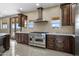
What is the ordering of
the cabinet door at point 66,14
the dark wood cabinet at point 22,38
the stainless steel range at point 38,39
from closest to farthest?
the cabinet door at point 66,14 < the stainless steel range at point 38,39 < the dark wood cabinet at point 22,38

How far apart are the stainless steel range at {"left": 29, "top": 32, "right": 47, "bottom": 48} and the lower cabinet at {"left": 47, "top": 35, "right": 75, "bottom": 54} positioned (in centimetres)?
31

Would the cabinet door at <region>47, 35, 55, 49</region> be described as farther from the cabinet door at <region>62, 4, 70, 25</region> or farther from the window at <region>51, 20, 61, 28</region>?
the cabinet door at <region>62, 4, 70, 25</region>

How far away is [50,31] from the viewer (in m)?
5.26

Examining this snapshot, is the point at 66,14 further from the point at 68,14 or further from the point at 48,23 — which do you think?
the point at 48,23

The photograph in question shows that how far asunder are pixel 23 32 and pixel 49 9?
7.62 ft

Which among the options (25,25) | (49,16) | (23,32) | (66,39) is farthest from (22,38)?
(66,39)

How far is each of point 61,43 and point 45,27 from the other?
1.59 m

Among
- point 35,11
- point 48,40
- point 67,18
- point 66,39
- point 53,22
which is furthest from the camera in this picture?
point 35,11

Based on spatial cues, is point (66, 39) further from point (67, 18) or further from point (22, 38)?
point (22, 38)

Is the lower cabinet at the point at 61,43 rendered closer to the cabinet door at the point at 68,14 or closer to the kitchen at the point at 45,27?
the kitchen at the point at 45,27

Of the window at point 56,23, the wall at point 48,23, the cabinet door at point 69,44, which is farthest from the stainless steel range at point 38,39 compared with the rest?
the cabinet door at point 69,44

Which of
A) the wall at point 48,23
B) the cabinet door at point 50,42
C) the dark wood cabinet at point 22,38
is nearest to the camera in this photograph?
the cabinet door at point 50,42

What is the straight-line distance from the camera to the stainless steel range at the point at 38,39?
197 inches

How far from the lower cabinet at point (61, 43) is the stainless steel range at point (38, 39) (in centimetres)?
31
